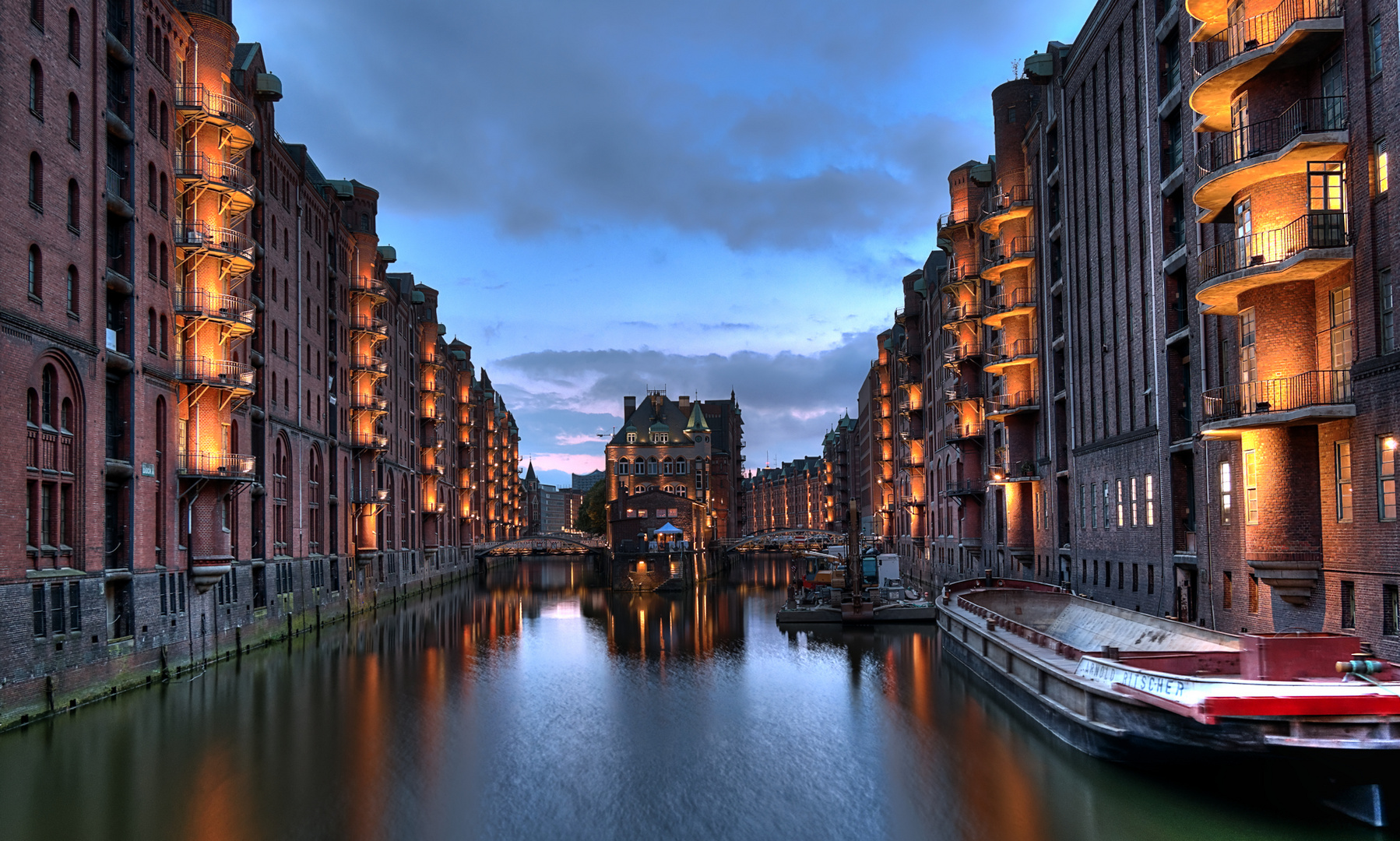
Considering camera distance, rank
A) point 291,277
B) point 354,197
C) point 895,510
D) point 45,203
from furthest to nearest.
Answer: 1. point 895,510
2. point 354,197
3. point 291,277
4. point 45,203

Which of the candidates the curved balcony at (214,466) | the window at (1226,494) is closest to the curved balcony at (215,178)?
the curved balcony at (214,466)

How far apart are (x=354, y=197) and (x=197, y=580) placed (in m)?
43.2

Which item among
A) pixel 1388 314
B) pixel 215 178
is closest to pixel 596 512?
pixel 215 178

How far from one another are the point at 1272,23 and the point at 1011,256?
28.3 meters

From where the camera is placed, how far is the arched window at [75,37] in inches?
1240

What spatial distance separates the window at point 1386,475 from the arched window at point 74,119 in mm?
34523

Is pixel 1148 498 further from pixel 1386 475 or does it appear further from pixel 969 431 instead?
pixel 969 431

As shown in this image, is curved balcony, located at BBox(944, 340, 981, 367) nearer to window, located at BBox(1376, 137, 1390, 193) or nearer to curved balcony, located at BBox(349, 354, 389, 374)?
curved balcony, located at BBox(349, 354, 389, 374)

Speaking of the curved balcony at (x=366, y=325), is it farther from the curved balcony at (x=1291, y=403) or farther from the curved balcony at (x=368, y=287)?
the curved balcony at (x=1291, y=403)

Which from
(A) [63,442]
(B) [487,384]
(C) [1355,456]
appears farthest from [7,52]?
(B) [487,384]

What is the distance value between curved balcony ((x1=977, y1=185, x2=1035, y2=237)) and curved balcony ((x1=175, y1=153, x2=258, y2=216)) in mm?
34201

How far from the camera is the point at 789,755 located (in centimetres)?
2773

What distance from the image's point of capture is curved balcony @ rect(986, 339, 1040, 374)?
5281 cm

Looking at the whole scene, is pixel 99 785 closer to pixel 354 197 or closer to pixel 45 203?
pixel 45 203
